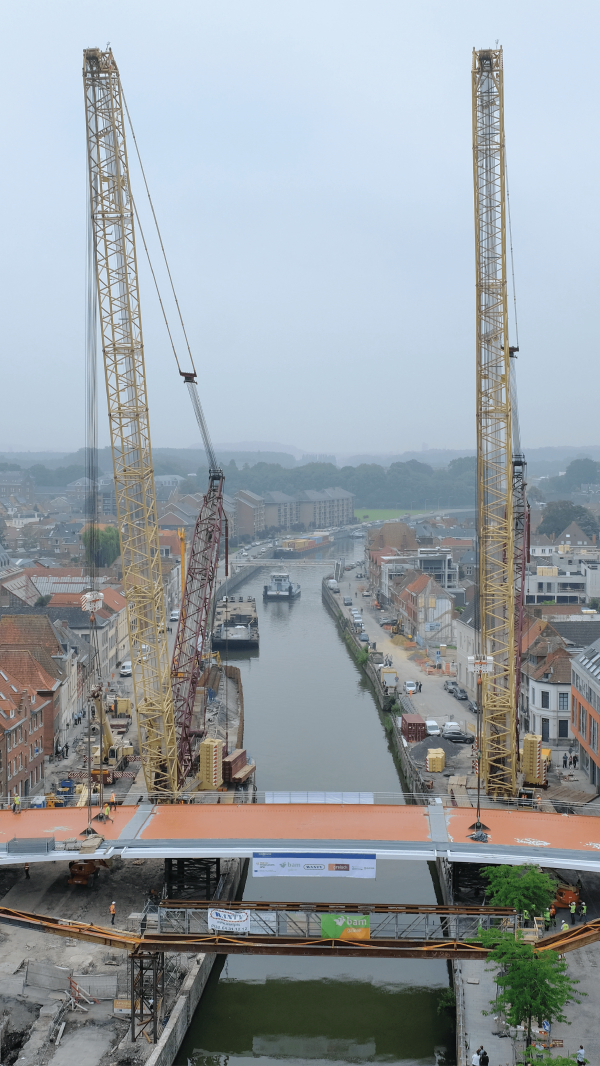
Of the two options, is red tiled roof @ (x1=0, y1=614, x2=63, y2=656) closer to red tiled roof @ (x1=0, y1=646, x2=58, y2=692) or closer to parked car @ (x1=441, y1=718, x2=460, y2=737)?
red tiled roof @ (x1=0, y1=646, x2=58, y2=692)

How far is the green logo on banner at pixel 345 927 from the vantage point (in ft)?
63.7

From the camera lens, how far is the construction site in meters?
19.4

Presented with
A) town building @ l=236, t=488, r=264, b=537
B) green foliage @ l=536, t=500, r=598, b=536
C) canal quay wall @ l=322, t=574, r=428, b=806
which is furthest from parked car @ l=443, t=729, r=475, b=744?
town building @ l=236, t=488, r=264, b=537

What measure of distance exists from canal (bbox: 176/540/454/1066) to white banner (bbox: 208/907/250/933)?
9.13 ft

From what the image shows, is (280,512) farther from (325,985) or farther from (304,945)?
(304,945)

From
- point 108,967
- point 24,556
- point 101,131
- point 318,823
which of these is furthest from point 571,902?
point 24,556

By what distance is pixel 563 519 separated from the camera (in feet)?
384

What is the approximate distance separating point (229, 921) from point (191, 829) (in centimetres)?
513

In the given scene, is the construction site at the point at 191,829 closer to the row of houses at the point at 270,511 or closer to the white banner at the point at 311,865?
the white banner at the point at 311,865

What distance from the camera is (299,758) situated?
133 feet

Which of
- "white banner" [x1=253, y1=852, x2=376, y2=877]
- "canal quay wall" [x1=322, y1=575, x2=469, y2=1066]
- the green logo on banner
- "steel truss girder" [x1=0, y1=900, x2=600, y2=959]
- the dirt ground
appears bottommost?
"canal quay wall" [x1=322, y1=575, x2=469, y2=1066]

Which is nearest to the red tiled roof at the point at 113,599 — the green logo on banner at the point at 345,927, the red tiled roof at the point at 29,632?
the red tiled roof at the point at 29,632

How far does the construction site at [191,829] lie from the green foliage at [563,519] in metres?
82.0

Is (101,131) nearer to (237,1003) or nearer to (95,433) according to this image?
(95,433)
